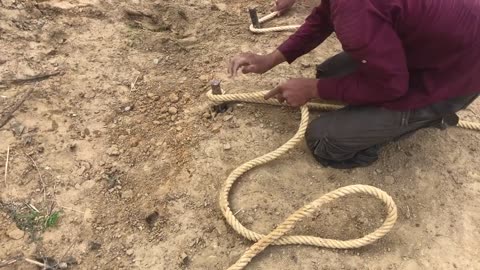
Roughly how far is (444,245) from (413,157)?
442 mm

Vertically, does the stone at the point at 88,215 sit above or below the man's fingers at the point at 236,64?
below

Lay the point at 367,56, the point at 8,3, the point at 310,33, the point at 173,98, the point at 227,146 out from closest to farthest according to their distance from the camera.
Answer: the point at 367,56 < the point at 310,33 < the point at 227,146 < the point at 173,98 < the point at 8,3

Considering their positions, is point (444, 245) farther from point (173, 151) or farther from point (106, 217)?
point (106, 217)

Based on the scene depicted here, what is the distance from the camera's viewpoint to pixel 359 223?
1886mm

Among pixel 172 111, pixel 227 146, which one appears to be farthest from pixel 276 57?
pixel 172 111

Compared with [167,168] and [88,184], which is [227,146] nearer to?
[167,168]

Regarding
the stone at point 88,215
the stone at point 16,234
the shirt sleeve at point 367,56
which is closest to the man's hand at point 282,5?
the shirt sleeve at point 367,56

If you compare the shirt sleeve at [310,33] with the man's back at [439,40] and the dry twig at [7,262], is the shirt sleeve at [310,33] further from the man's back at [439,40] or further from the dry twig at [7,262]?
the dry twig at [7,262]

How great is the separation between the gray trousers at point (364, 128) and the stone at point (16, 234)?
121 cm

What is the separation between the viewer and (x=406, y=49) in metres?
1.69

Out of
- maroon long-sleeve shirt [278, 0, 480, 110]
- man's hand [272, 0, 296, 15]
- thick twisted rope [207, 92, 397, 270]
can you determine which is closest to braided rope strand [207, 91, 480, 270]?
thick twisted rope [207, 92, 397, 270]

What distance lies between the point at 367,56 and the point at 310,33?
50cm

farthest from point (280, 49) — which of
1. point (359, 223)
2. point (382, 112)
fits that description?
point (359, 223)

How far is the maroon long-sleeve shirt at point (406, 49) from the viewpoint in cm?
151
